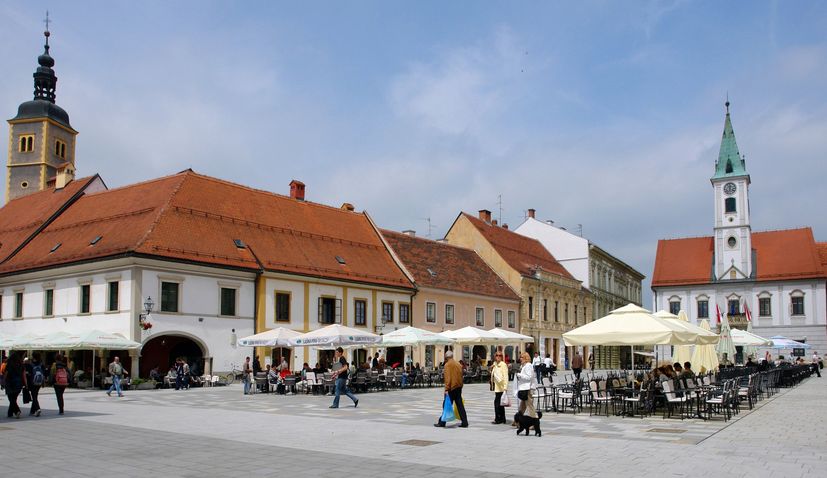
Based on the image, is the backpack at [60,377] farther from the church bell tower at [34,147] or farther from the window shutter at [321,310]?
the church bell tower at [34,147]

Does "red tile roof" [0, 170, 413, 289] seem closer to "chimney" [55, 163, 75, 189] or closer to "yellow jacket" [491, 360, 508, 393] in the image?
"chimney" [55, 163, 75, 189]

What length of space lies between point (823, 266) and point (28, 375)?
65.6m

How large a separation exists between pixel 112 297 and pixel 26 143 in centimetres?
3734

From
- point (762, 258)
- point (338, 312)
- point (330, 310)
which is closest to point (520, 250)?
point (338, 312)

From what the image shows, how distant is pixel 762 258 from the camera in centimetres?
6769

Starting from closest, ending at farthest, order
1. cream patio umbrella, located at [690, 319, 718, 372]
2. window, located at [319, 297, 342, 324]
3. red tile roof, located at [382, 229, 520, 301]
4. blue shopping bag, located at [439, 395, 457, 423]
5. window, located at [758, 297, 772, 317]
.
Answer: blue shopping bag, located at [439, 395, 457, 423]
cream patio umbrella, located at [690, 319, 718, 372]
window, located at [319, 297, 342, 324]
red tile roof, located at [382, 229, 520, 301]
window, located at [758, 297, 772, 317]

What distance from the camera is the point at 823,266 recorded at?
65500 mm

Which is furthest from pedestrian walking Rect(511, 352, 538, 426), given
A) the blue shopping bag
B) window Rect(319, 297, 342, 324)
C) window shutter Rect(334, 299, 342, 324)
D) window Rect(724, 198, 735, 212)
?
window Rect(724, 198, 735, 212)

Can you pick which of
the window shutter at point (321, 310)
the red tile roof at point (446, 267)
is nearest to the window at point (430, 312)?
the red tile roof at point (446, 267)

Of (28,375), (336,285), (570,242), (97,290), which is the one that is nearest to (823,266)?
(570,242)

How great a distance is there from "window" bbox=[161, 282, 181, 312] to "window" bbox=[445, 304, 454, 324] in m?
19.0

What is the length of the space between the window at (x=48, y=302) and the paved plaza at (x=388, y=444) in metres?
14.9

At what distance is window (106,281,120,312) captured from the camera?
30438 mm

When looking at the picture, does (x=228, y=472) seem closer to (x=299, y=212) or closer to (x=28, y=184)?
(x=299, y=212)
